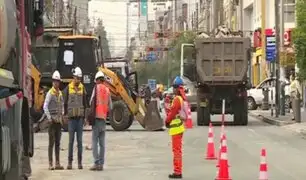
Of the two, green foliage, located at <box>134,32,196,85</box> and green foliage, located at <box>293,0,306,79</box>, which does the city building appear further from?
green foliage, located at <box>293,0,306,79</box>

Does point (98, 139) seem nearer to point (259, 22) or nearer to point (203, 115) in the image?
point (203, 115)

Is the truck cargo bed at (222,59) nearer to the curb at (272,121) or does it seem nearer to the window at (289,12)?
the curb at (272,121)

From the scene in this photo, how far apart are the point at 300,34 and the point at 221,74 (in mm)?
6479

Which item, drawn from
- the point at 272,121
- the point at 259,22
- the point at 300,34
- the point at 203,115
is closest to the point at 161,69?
the point at 259,22

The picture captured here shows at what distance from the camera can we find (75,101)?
582 inches

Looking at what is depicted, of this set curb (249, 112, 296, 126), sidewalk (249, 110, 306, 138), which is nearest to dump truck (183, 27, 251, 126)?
curb (249, 112, 296, 126)

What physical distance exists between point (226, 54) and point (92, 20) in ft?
291

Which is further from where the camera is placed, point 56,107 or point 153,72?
point 153,72

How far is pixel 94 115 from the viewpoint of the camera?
14.6 metres

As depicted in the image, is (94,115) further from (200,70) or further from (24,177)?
(200,70)

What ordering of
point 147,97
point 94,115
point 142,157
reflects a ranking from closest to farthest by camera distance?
point 94,115 → point 142,157 → point 147,97

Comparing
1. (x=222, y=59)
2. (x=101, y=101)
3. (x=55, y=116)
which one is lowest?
(x=55, y=116)

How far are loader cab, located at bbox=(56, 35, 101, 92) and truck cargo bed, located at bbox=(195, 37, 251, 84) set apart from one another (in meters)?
4.11

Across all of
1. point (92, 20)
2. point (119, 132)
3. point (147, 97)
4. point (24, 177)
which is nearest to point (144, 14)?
point (92, 20)
